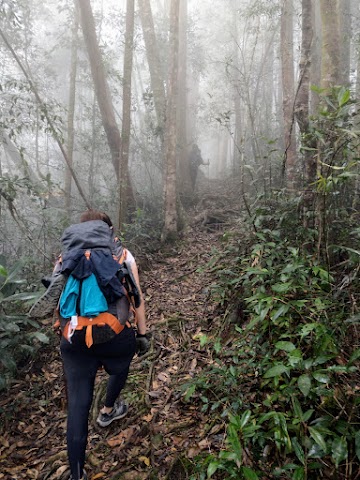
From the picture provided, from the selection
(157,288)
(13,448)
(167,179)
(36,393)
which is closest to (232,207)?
(167,179)

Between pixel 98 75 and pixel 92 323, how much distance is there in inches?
323

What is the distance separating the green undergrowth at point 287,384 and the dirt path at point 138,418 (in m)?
0.25

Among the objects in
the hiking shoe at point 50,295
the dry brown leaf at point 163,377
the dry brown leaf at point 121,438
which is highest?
the hiking shoe at point 50,295

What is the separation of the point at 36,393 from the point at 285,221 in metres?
3.64

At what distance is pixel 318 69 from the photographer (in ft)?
31.4

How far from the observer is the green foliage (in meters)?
3.46

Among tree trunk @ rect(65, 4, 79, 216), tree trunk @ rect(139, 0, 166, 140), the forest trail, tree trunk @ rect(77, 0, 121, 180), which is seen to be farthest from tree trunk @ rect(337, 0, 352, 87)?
the forest trail

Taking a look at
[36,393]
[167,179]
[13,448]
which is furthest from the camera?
[167,179]

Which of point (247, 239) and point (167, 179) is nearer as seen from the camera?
point (247, 239)

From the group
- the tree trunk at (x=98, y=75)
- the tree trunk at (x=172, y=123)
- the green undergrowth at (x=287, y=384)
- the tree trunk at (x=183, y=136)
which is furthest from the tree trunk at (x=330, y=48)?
the tree trunk at (x=183, y=136)

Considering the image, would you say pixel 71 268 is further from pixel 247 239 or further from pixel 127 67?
pixel 127 67

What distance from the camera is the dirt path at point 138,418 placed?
282 centimetres

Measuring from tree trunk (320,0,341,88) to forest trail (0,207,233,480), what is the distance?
3.67 m

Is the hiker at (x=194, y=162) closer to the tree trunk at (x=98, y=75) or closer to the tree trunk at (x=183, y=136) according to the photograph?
the tree trunk at (x=183, y=136)
